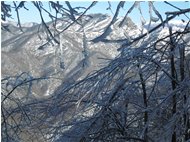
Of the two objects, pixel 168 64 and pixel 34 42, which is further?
pixel 34 42

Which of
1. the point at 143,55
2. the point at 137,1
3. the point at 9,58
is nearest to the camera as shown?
the point at 137,1

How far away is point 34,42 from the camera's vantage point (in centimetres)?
11525

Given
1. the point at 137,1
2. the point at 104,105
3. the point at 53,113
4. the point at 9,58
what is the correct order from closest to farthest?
the point at 137,1
the point at 104,105
the point at 53,113
the point at 9,58

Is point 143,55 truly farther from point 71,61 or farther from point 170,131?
point 71,61

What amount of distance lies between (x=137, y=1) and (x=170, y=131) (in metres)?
0.86

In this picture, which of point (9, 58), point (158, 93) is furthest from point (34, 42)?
point (158, 93)

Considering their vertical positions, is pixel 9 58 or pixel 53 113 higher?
pixel 9 58

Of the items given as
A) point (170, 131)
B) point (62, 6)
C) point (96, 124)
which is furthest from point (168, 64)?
point (170, 131)

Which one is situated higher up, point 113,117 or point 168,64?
point 168,64

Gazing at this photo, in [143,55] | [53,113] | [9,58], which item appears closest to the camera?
[143,55]

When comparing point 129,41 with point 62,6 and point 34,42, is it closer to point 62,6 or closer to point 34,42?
point 62,6

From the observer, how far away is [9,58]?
10712cm

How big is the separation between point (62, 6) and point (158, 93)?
5.11 feet

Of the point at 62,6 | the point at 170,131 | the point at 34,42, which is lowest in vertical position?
the point at 170,131
